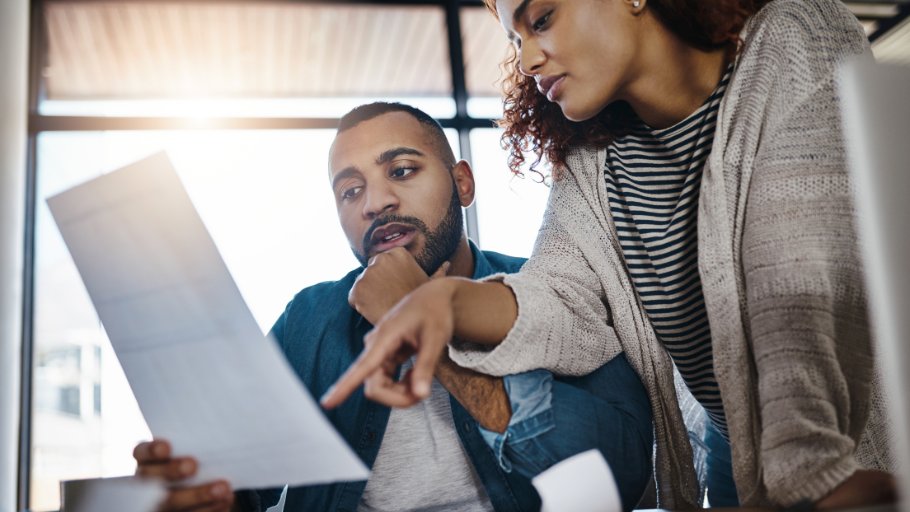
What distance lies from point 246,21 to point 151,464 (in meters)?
2.03

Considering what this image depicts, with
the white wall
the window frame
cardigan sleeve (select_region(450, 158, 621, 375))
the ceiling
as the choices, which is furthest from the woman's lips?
the ceiling

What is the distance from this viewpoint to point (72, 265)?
6.07 feet

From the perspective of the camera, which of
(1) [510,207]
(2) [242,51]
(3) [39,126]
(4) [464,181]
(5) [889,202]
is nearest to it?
(5) [889,202]

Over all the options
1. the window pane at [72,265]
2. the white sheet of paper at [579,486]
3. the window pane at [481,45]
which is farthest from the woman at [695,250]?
the window pane at [481,45]

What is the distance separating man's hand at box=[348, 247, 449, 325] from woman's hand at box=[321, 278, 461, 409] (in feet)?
0.54

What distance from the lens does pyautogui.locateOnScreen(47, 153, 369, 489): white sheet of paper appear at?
1.94 feet

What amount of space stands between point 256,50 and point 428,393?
211 centimetres

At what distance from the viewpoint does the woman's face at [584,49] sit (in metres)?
0.85

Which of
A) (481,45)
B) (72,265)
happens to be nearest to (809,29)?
(72,265)

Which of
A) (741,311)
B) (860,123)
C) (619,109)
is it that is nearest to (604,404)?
(741,311)

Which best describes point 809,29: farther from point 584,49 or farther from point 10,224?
point 10,224

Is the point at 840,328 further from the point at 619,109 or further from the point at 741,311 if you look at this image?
the point at 619,109

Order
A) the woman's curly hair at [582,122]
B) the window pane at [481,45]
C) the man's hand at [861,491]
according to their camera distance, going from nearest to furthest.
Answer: the man's hand at [861,491] → the woman's curly hair at [582,122] → the window pane at [481,45]

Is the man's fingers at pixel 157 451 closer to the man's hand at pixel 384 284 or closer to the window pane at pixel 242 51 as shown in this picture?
the man's hand at pixel 384 284
